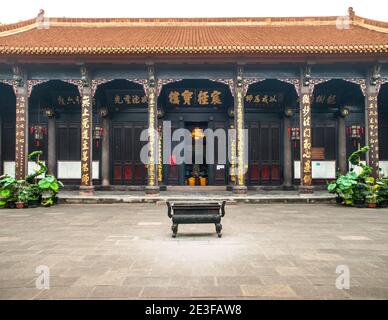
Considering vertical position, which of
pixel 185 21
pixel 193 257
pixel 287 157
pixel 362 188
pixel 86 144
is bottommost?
pixel 193 257

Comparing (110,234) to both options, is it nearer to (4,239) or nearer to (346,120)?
(4,239)

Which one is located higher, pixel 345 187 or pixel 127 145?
pixel 127 145

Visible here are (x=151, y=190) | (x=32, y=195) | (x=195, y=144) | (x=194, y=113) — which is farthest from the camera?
(x=195, y=144)

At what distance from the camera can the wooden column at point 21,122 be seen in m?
10.1

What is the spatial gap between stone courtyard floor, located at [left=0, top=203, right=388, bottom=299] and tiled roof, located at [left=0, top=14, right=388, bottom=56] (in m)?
5.08

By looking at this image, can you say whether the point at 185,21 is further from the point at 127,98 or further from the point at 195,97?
the point at 127,98

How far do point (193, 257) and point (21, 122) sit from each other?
8712mm

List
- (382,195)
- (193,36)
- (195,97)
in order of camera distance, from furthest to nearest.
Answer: (195,97) → (193,36) → (382,195)

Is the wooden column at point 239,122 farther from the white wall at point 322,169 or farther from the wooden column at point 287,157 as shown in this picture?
the white wall at point 322,169

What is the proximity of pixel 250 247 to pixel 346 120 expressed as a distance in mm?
10181

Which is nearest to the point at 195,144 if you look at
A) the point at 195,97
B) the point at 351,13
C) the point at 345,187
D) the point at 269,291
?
the point at 195,97

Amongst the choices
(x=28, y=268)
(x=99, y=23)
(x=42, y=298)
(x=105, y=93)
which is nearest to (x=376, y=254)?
(x=42, y=298)

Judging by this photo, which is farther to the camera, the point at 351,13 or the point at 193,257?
the point at 351,13

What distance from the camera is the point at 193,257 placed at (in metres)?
4.00
